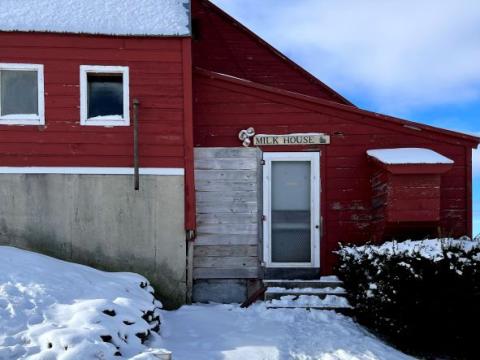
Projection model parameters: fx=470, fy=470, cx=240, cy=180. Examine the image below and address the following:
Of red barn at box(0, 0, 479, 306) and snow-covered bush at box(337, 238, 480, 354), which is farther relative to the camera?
red barn at box(0, 0, 479, 306)

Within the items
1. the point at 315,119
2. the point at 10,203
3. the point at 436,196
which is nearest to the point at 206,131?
the point at 315,119

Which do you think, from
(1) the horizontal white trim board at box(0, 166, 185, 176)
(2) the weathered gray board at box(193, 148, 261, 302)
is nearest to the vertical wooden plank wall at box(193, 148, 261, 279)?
(2) the weathered gray board at box(193, 148, 261, 302)

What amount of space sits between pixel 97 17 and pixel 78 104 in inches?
60.5

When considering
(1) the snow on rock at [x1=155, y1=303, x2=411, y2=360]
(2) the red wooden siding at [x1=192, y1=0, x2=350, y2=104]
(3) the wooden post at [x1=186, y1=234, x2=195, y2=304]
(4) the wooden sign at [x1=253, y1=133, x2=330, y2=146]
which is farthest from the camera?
(2) the red wooden siding at [x1=192, y1=0, x2=350, y2=104]

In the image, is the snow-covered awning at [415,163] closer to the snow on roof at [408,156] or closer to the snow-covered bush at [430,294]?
the snow on roof at [408,156]

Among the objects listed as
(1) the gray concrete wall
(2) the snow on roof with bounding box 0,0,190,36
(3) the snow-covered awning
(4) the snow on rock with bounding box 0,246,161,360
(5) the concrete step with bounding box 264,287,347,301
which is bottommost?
(5) the concrete step with bounding box 264,287,347,301

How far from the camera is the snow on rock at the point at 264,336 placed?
5.65 metres

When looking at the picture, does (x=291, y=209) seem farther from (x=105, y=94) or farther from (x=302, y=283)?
(x=105, y=94)

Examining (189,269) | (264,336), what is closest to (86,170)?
(189,269)

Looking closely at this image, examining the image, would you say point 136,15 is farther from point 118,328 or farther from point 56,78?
point 118,328

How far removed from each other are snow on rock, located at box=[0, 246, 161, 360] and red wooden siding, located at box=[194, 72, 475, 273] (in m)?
3.40

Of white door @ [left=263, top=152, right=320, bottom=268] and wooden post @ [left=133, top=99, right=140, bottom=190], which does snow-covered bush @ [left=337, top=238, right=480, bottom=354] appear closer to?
white door @ [left=263, top=152, right=320, bottom=268]

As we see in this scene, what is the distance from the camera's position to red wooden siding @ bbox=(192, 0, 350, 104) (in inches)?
450

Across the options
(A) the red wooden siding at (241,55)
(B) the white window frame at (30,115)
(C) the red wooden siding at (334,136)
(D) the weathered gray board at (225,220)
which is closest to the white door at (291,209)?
(C) the red wooden siding at (334,136)
